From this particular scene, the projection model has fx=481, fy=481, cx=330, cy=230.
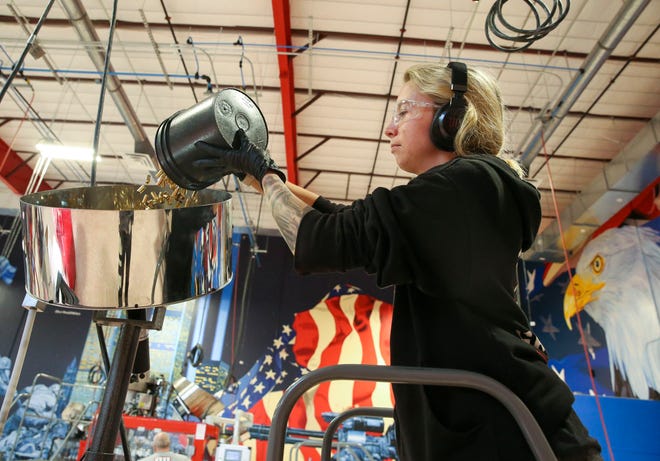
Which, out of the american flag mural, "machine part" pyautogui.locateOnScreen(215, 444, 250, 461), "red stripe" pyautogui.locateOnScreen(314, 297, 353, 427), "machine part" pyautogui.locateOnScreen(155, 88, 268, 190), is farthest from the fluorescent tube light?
"machine part" pyautogui.locateOnScreen(155, 88, 268, 190)

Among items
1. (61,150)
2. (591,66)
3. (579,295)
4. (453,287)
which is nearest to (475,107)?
(453,287)

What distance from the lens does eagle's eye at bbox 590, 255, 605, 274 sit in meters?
7.16

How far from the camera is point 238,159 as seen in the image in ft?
3.23

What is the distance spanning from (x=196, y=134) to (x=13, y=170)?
9011 millimetres

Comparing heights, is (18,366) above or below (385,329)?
below

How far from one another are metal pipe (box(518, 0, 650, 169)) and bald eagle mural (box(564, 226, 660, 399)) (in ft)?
6.21

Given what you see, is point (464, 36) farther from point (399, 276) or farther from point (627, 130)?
point (399, 276)

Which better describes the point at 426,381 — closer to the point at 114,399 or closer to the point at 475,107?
the point at 114,399

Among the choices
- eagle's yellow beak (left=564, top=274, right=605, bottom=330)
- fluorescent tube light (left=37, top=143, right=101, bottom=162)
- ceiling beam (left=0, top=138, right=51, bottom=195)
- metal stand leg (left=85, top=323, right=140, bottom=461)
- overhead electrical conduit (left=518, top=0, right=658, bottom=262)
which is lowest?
metal stand leg (left=85, top=323, right=140, bottom=461)

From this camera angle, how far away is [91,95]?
A: 674 cm

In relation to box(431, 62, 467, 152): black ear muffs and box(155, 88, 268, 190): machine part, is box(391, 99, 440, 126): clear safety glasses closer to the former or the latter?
box(431, 62, 467, 152): black ear muffs

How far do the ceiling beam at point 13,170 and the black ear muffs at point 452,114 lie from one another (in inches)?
347

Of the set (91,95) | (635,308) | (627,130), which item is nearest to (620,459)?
(635,308)

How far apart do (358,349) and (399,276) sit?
848 cm
